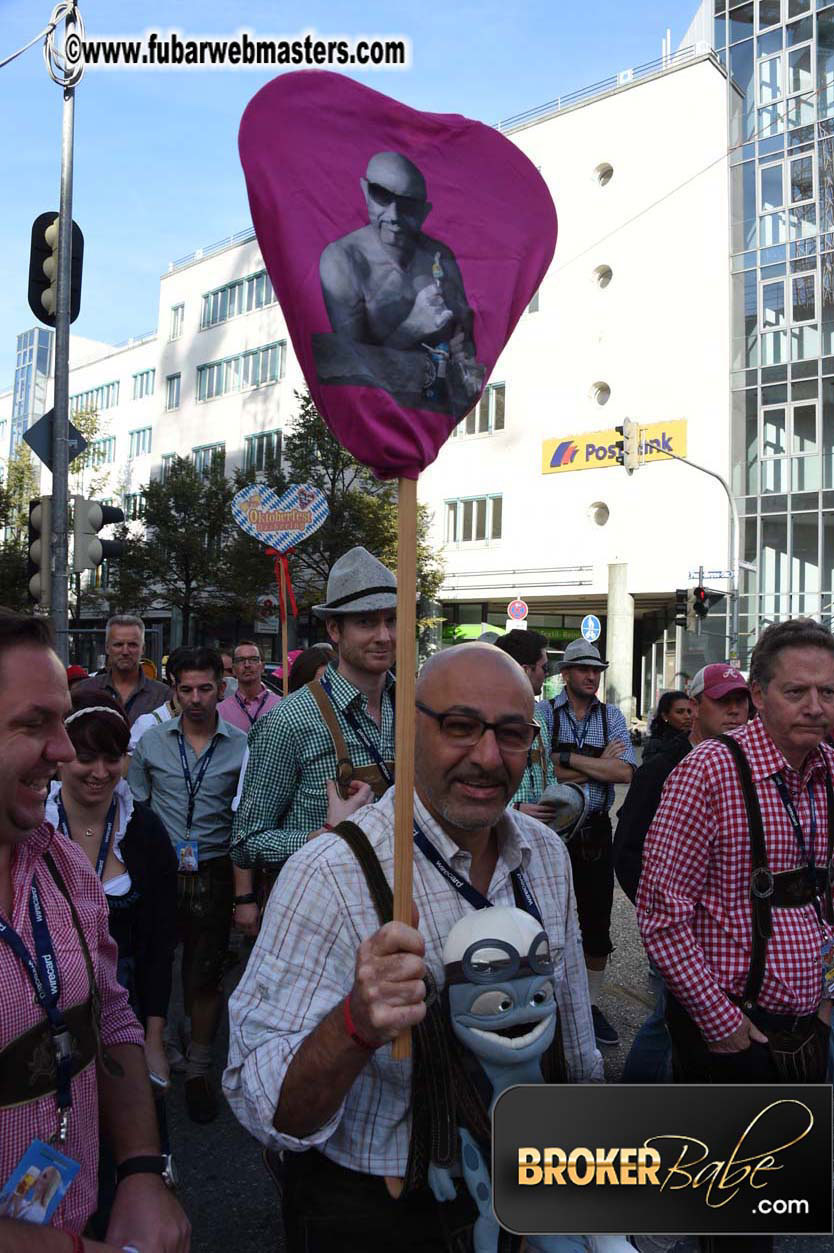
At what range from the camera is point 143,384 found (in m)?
49.0

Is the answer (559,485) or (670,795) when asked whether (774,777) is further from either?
(559,485)

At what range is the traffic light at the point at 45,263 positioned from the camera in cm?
818

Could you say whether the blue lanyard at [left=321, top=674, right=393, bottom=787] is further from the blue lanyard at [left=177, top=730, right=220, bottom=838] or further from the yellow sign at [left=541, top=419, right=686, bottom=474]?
the yellow sign at [left=541, top=419, right=686, bottom=474]

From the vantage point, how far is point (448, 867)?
6.35 feet

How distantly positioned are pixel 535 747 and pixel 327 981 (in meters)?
2.81

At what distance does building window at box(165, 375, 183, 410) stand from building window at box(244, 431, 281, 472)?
665cm

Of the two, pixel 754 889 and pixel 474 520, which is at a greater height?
pixel 474 520

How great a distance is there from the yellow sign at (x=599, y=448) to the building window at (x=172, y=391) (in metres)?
20.9

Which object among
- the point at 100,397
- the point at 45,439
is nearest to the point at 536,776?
the point at 45,439

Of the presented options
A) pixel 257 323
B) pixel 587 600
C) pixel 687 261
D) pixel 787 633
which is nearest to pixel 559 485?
pixel 587 600

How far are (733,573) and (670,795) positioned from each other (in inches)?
913

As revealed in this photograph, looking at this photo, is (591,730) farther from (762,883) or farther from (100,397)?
(100,397)

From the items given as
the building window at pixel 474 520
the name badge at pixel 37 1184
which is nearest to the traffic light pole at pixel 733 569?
the building window at pixel 474 520

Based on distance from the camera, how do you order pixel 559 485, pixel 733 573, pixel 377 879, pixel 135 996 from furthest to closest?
pixel 559 485, pixel 733 573, pixel 135 996, pixel 377 879
